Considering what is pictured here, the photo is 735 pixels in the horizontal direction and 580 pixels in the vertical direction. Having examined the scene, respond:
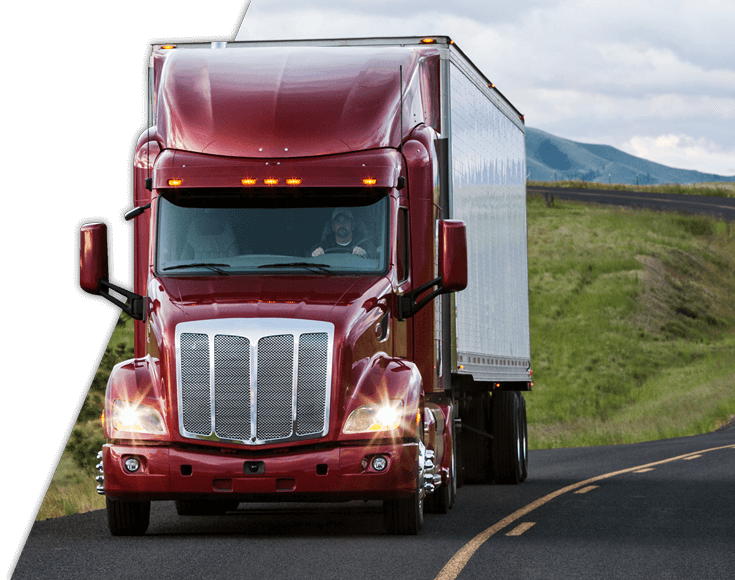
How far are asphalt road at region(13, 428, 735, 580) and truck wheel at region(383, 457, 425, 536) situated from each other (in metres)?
0.13

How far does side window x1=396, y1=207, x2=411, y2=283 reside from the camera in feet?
39.9

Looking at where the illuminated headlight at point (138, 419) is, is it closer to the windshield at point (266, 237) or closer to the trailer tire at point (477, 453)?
the windshield at point (266, 237)

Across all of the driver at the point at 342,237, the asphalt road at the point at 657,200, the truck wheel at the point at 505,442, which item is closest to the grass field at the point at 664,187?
the asphalt road at the point at 657,200

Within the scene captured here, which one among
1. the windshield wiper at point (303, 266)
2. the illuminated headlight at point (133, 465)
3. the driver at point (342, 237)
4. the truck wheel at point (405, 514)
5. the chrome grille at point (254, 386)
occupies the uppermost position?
the driver at point (342, 237)

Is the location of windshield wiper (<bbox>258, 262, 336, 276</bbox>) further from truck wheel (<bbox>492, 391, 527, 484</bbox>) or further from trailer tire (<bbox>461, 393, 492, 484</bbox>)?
truck wheel (<bbox>492, 391, 527, 484</bbox>)

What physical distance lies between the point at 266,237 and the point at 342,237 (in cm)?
67

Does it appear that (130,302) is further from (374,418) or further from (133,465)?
(374,418)

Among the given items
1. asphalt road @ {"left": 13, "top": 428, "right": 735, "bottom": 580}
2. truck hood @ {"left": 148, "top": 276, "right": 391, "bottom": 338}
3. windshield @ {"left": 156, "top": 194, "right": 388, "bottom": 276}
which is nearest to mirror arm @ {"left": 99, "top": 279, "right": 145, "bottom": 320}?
truck hood @ {"left": 148, "top": 276, "right": 391, "bottom": 338}

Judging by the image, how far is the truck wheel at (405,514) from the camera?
1166cm

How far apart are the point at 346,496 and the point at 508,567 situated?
169cm

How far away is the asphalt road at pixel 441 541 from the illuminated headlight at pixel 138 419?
3.14 feet

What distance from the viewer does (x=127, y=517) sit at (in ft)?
38.5

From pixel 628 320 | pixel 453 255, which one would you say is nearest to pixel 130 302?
pixel 453 255

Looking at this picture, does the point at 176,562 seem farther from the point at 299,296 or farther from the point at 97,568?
the point at 299,296
